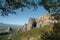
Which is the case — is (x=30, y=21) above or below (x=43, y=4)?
below

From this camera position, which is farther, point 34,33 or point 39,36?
point 34,33

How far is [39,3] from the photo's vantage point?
16297mm

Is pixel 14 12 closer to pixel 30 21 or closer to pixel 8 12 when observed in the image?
pixel 8 12

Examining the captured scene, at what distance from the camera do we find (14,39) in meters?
32.1

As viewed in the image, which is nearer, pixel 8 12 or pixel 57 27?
pixel 8 12

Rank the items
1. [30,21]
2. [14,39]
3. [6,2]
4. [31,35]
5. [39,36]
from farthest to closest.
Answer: [30,21], [14,39], [31,35], [39,36], [6,2]

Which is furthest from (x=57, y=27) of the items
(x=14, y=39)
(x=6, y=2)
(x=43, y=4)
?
(x=6, y=2)

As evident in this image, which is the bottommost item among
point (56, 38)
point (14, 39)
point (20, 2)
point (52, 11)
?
point (14, 39)

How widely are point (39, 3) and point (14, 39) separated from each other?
17104mm

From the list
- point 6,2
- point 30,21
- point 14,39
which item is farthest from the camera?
point 30,21

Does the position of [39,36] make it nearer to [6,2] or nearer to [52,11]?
[52,11]

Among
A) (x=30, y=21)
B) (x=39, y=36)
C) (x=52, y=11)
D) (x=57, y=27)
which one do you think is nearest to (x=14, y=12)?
(x=52, y=11)

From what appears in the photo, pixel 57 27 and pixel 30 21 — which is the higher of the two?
pixel 57 27

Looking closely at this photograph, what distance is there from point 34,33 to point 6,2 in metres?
14.3
